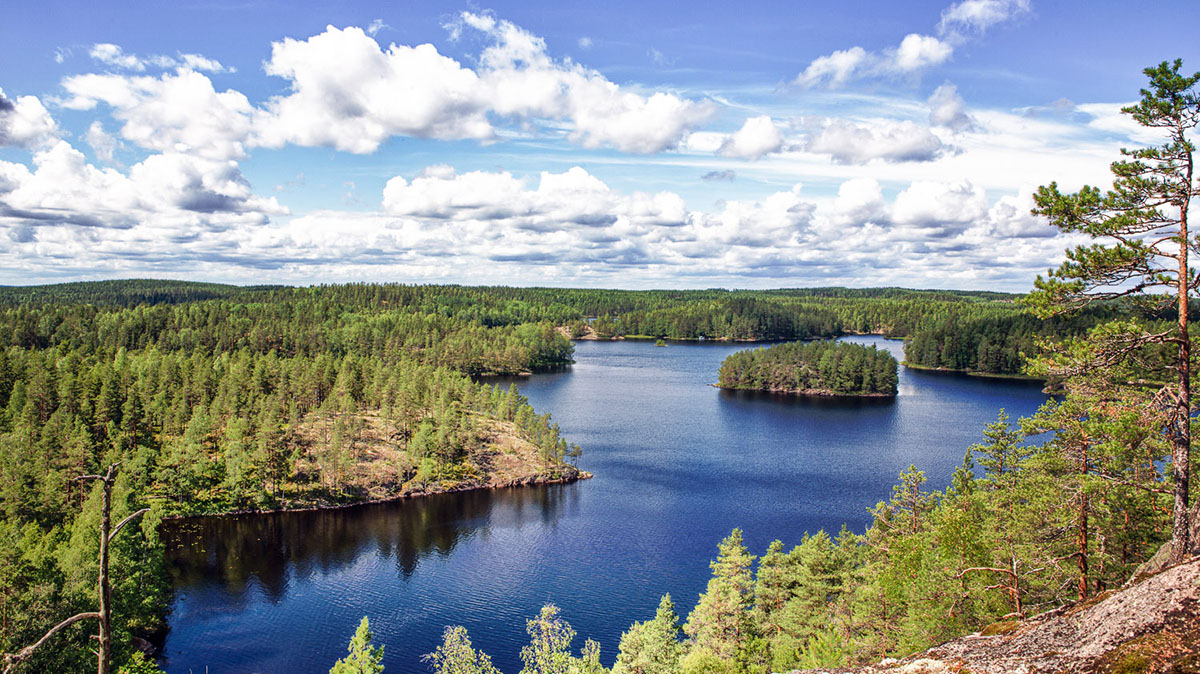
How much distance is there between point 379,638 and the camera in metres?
41.2

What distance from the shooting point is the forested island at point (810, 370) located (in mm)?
133500

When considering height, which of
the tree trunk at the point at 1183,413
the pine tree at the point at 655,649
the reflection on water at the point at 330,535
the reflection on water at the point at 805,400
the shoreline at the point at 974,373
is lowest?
the reflection on water at the point at 330,535

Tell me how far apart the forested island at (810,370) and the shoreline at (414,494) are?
7091cm

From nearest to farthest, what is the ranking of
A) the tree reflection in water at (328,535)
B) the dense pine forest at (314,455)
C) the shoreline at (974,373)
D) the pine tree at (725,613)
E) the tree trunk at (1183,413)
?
the tree trunk at (1183,413)
the dense pine forest at (314,455)
the pine tree at (725,613)
the tree reflection in water at (328,535)
the shoreline at (974,373)

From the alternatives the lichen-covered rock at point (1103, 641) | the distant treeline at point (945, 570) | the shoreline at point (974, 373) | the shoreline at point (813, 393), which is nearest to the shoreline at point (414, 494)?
the distant treeline at point (945, 570)

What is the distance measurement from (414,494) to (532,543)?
18256mm

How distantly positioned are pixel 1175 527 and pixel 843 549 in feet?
70.2

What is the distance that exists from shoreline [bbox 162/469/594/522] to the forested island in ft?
233

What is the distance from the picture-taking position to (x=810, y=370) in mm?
139875

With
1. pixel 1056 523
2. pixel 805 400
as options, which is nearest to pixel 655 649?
pixel 1056 523

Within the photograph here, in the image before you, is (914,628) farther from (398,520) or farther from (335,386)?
(335,386)

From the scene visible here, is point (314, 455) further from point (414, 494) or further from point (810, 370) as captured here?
point (810, 370)

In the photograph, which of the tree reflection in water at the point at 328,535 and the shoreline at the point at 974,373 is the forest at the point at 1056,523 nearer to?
the tree reflection in water at the point at 328,535

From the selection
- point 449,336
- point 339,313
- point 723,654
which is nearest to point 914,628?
point 723,654
